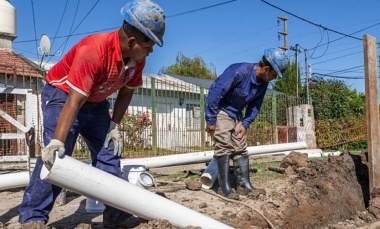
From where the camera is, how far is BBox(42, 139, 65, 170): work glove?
2.99 meters

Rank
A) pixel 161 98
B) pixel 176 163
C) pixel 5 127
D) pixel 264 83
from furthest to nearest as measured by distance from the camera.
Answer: pixel 161 98 < pixel 5 127 < pixel 176 163 < pixel 264 83

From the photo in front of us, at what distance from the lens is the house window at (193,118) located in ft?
43.2

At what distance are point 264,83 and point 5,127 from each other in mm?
5489

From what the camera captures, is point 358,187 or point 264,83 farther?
point 358,187

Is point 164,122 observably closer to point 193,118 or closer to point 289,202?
point 193,118

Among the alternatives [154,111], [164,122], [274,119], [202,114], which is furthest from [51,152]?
[274,119]

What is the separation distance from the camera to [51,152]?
3002mm

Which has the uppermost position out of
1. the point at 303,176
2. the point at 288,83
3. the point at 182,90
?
the point at 288,83

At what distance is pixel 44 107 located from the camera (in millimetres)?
3592

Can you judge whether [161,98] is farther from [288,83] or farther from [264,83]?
[288,83]

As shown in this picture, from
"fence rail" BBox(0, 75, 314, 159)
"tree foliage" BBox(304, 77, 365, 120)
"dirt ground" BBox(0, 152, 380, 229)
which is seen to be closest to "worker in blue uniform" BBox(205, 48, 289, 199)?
"dirt ground" BBox(0, 152, 380, 229)

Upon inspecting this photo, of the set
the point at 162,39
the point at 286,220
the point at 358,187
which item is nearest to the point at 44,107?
the point at 162,39

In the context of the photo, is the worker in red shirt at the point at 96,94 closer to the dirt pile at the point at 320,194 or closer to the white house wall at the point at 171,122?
the dirt pile at the point at 320,194

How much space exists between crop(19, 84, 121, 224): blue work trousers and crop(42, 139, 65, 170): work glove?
→ 43 centimetres
